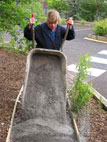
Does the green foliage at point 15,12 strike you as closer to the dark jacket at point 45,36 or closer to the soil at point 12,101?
the soil at point 12,101

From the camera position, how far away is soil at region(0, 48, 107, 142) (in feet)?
14.3

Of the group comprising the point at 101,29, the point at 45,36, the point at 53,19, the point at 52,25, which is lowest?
the point at 101,29

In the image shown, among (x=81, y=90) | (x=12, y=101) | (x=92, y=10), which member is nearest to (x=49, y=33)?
(x=81, y=90)

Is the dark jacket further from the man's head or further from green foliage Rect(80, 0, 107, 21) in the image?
green foliage Rect(80, 0, 107, 21)

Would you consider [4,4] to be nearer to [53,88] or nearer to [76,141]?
[53,88]

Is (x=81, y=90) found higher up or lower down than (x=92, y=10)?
lower down

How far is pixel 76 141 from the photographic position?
404 cm

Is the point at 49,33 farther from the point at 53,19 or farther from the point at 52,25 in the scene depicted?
the point at 53,19

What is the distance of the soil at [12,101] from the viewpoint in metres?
4.37

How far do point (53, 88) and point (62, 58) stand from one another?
1.97 feet

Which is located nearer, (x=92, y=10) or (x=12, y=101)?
(x=12, y=101)

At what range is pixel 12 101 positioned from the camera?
17.6ft

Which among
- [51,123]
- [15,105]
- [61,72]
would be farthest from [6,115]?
[61,72]

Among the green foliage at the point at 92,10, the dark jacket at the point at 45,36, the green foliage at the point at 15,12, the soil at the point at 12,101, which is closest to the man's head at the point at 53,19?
the dark jacket at the point at 45,36
